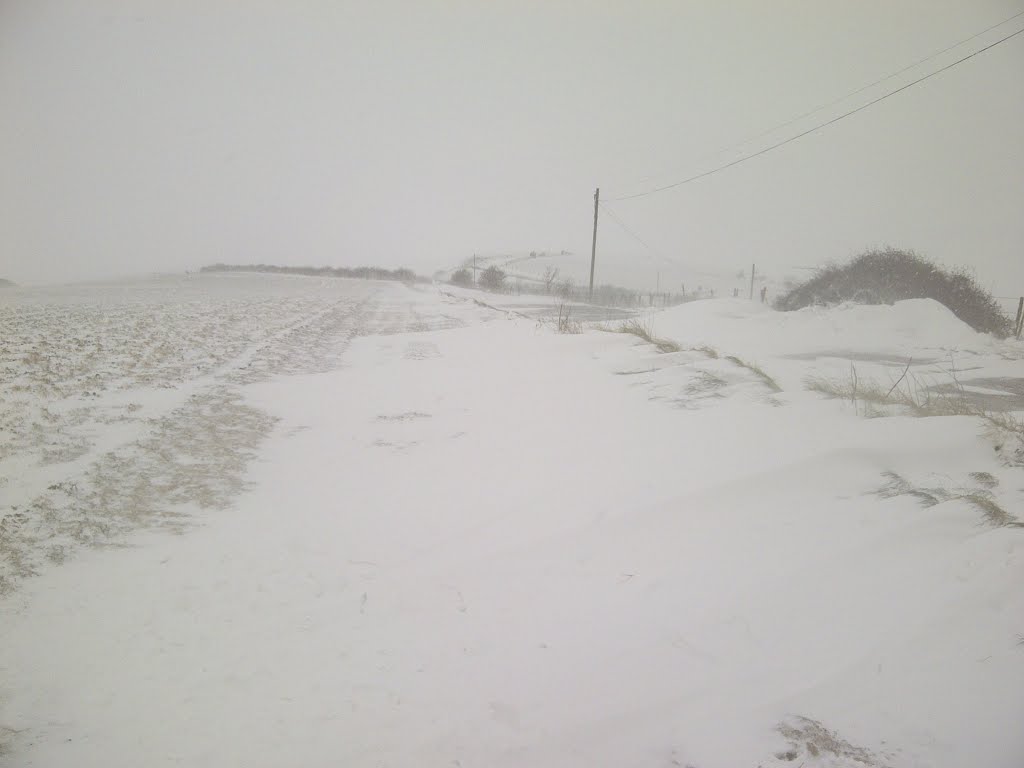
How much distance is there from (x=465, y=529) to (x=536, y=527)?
1.45 feet

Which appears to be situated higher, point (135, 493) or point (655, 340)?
point (655, 340)

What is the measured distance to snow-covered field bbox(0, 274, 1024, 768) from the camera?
157 cm

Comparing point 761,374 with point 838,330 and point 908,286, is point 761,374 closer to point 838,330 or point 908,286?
point 838,330

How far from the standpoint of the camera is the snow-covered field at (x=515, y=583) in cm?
157

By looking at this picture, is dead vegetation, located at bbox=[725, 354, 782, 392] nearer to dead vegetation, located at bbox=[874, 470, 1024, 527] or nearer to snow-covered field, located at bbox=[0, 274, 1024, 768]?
snow-covered field, located at bbox=[0, 274, 1024, 768]

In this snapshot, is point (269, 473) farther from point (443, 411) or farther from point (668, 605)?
point (668, 605)

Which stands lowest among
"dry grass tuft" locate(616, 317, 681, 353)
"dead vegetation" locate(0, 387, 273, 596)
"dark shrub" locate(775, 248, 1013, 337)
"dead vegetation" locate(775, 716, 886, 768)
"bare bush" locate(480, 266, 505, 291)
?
"dead vegetation" locate(775, 716, 886, 768)

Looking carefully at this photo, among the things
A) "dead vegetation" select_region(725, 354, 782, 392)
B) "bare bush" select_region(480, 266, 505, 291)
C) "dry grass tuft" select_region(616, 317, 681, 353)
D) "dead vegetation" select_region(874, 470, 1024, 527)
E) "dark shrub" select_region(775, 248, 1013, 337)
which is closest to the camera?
"dead vegetation" select_region(874, 470, 1024, 527)

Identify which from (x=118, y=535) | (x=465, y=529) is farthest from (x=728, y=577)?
(x=118, y=535)

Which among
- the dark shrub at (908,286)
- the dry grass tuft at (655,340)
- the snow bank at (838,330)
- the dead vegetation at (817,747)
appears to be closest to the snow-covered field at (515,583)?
the dead vegetation at (817,747)

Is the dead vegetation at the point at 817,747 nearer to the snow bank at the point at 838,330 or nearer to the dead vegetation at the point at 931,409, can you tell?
the dead vegetation at the point at 931,409

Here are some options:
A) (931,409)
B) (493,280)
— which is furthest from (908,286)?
(493,280)

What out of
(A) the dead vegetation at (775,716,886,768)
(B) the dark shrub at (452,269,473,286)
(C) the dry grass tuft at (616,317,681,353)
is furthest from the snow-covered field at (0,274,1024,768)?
(B) the dark shrub at (452,269,473,286)

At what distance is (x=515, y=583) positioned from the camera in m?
2.43
